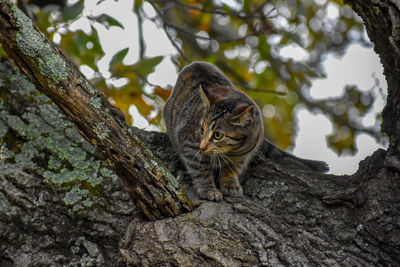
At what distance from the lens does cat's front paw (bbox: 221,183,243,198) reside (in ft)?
9.36

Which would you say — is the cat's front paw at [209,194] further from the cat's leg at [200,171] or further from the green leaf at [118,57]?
the green leaf at [118,57]

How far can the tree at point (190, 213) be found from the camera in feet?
6.75

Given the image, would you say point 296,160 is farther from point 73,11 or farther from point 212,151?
point 73,11

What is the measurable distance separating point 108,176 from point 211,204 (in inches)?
28.1

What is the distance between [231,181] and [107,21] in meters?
1.74

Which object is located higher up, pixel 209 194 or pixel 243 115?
pixel 243 115

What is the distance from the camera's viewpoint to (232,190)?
299cm

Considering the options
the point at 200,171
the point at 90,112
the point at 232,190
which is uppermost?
the point at 200,171

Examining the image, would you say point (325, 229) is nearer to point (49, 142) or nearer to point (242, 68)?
point (49, 142)

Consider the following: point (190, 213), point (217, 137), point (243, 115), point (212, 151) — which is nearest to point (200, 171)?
point (212, 151)

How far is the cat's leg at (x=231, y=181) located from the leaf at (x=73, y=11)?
69.5 inches

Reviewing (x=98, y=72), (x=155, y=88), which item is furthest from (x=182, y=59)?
(x=98, y=72)

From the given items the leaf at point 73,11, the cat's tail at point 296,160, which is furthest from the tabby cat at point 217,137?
the leaf at point 73,11

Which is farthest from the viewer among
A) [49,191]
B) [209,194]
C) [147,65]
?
[147,65]
